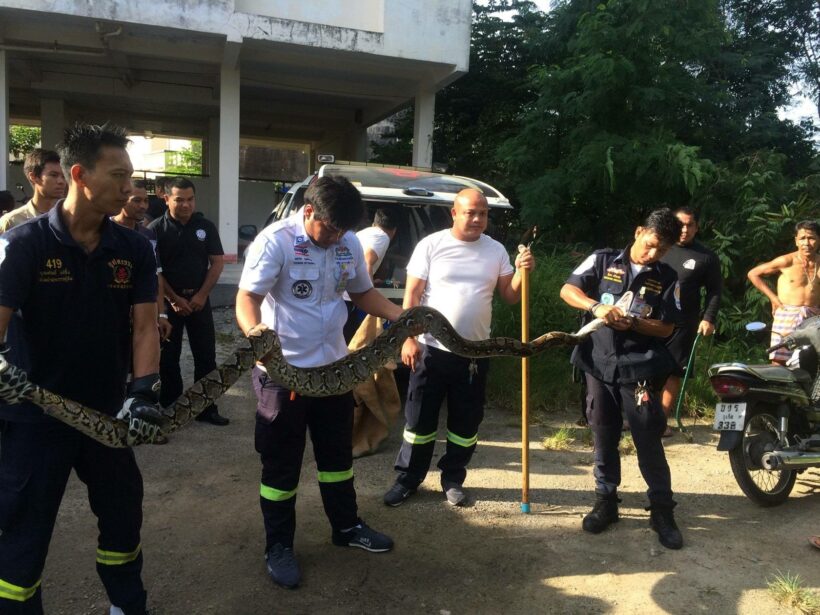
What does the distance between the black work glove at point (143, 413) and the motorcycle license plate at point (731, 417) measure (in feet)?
12.8

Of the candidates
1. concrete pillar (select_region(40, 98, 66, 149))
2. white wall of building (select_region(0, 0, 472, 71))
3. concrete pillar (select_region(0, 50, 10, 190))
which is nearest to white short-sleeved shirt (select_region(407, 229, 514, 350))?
white wall of building (select_region(0, 0, 472, 71))

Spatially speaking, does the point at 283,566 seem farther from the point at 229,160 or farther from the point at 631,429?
the point at 229,160

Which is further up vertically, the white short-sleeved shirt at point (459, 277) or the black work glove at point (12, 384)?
the white short-sleeved shirt at point (459, 277)

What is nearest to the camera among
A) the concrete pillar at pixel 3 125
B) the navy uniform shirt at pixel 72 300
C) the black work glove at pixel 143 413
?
the navy uniform shirt at pixel 72 300

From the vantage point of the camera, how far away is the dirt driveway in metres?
3.44

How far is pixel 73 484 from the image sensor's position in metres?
4.68

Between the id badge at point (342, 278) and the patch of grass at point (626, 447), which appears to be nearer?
the id badge at point (342, 278)

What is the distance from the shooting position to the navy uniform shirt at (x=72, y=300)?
2561mm

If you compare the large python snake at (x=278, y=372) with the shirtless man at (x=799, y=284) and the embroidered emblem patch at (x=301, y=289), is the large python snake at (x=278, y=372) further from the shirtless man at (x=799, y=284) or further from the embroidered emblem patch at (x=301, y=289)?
the shirtless man at (x=799, y=284)

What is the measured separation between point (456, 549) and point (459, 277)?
1828 mm

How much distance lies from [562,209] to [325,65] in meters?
6.06

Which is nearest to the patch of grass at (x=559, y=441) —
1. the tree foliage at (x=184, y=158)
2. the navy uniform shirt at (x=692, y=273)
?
the navy uniform shirt at (x=692, y=273)

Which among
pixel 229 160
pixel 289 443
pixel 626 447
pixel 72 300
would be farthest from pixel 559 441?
pixel 229 160

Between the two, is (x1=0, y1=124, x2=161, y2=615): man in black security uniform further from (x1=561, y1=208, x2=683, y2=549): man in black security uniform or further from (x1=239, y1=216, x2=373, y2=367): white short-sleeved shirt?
(x1=561, y1=208, x2=683, y2=549): man in black security uniform
